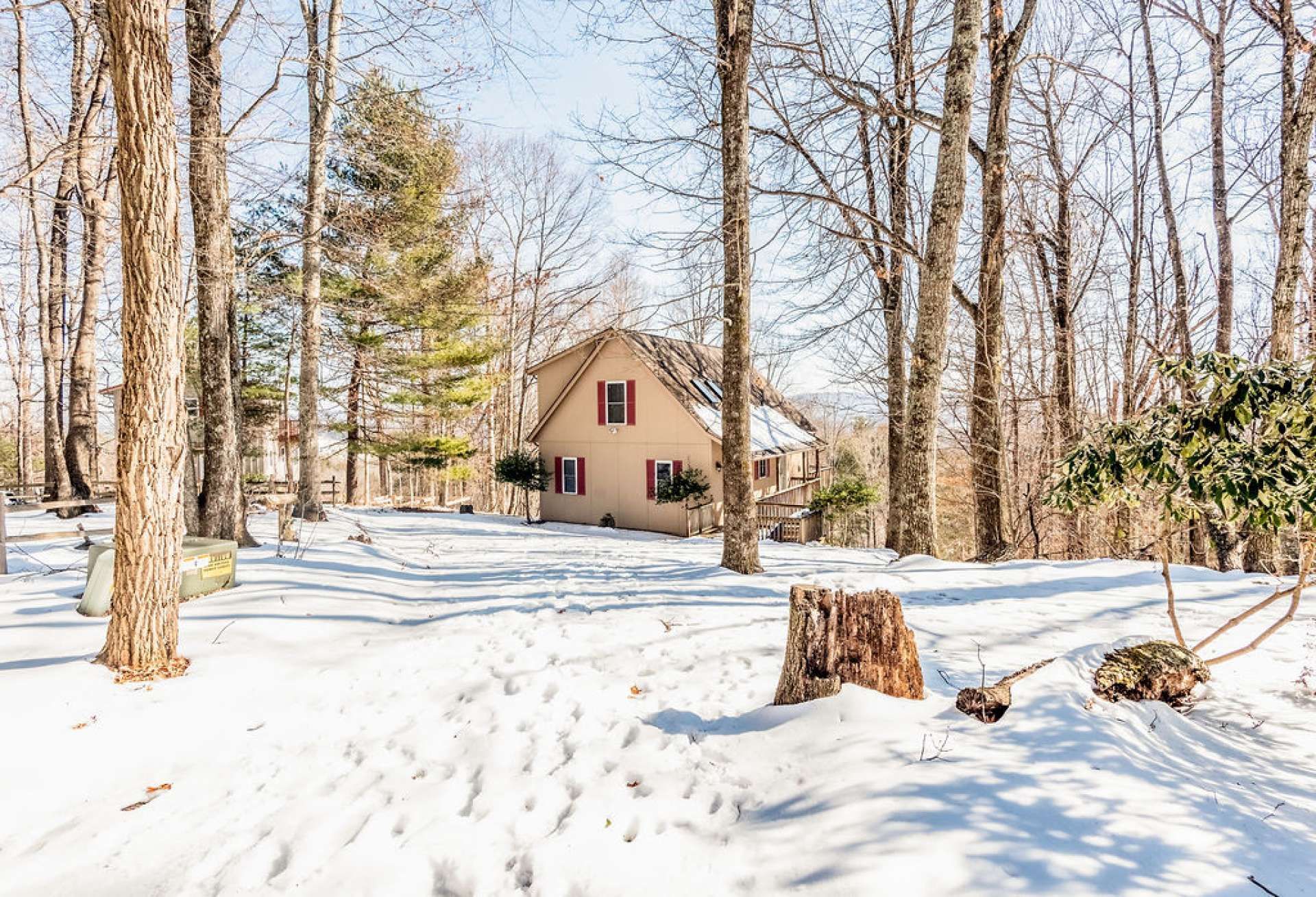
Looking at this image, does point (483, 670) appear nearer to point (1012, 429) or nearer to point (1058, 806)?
point (1058, 806)

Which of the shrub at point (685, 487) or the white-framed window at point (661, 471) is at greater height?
the white-framed window at point (661, 471)

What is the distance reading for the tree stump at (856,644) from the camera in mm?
3027

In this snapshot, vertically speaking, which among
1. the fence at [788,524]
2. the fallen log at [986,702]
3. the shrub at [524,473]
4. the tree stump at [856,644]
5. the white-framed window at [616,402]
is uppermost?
the white-framed window at [616,402]

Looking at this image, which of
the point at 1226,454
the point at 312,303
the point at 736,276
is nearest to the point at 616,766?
the point at 1226,454

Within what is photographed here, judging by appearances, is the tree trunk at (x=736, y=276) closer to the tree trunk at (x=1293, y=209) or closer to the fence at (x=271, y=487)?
the tree trunk at (x=1293, y=209)

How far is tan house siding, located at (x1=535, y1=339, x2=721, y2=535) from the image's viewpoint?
51.2 feet

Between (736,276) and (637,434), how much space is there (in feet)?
32.0

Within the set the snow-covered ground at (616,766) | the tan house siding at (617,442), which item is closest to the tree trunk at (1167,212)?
the snow-covered ground at (616,766)

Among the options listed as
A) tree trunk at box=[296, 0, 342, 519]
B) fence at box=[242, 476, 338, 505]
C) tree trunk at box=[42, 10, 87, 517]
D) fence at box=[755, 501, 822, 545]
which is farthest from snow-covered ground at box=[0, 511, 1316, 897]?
fence at box=[242, 476, 338, 505]

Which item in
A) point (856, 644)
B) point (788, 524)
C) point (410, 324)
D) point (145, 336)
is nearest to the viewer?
point (856, 644)

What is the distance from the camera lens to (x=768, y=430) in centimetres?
1739

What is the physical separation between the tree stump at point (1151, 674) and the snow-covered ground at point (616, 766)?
0.13 meters

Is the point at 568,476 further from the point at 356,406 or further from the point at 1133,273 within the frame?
the point at 1133,273

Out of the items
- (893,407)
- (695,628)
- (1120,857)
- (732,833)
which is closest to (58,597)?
(695,628)
